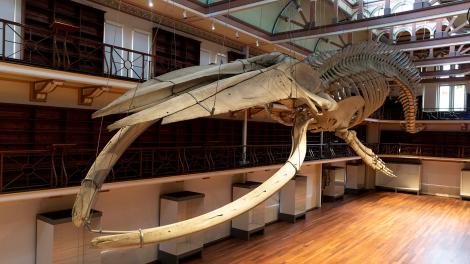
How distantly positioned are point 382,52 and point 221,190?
7.64m

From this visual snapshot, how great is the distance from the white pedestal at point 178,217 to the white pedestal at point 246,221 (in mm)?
2141

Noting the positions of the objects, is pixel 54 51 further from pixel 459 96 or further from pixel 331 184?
pixel 459 96

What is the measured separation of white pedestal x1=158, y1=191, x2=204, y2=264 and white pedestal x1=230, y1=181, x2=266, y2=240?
214cm

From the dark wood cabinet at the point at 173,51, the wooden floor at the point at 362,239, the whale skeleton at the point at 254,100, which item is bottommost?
the wooden floor at the point at 362,239

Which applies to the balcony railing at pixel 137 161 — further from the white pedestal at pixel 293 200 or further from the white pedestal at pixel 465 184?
the white pedestal at pixel 465 184

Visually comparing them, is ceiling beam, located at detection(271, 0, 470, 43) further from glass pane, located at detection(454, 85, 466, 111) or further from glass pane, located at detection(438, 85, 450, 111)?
glass pane, located at detection(438, 85, 450, 111)

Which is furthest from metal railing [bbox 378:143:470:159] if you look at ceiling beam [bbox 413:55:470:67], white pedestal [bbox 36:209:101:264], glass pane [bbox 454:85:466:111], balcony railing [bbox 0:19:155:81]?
white pedestal [bbox 36:209:101:264]

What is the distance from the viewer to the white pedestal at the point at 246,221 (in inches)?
463

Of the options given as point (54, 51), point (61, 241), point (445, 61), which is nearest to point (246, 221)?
point (61, 241)

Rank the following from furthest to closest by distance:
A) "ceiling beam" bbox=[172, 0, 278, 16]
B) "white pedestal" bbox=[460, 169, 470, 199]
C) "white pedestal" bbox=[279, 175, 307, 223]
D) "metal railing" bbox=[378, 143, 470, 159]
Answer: "white pedestal" bbox=[460, 169, 470, 199]
"metal railing" bbox=[378, 143, 470, 159]
"white pedestal" bbox=[279, 175, 307, 223]
"ceiling beam" bbox=[172, 0, 278, 16]

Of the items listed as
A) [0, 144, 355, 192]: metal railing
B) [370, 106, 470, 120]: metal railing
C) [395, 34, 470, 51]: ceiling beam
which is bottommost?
[0, 144, 355, 192]: metal railing

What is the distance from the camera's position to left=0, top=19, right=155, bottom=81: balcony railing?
20.5 ft

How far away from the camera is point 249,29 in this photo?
32.9ft

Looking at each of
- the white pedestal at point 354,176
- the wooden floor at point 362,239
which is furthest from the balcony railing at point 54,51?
the white pedestal at point 354,176
